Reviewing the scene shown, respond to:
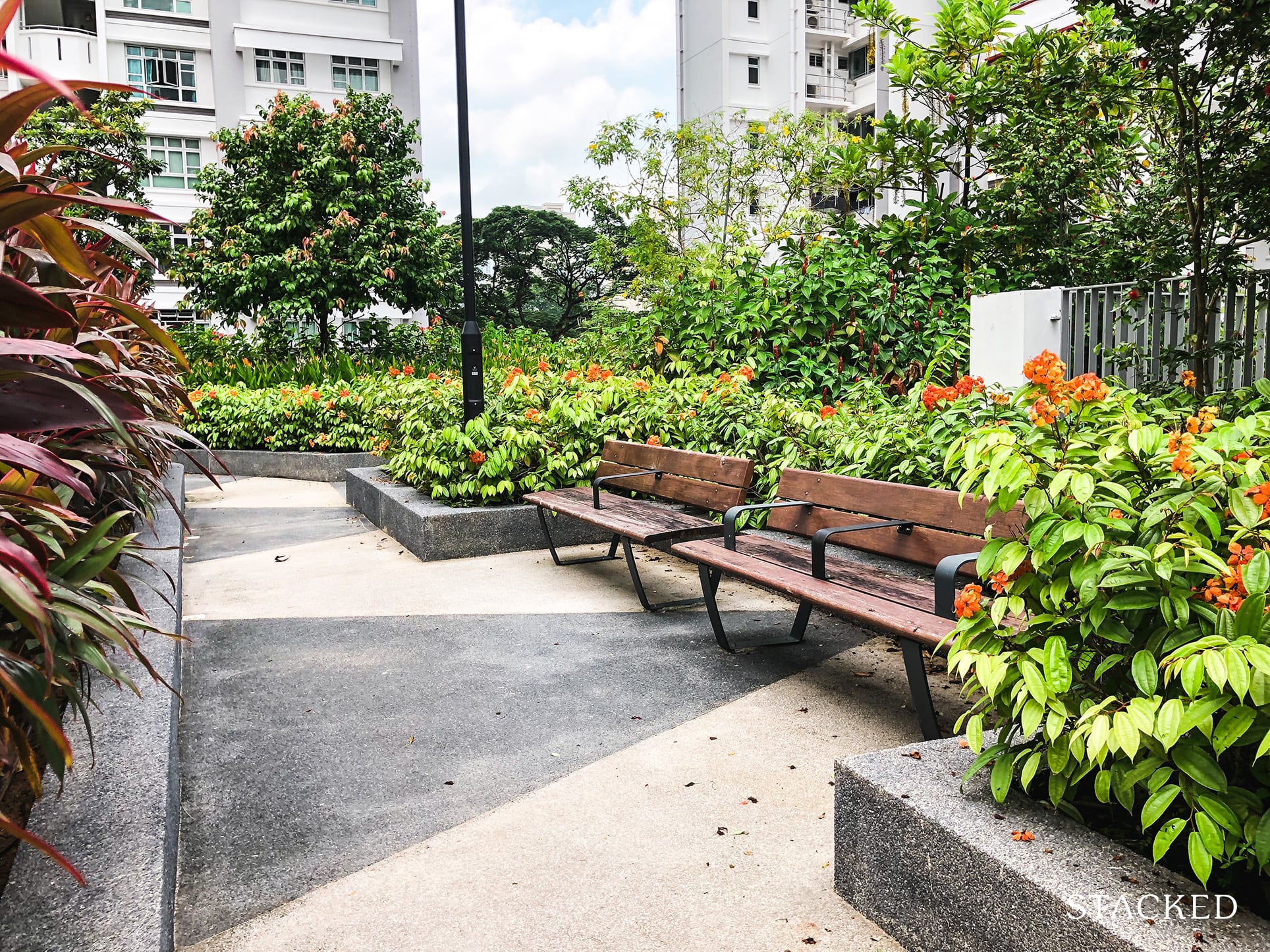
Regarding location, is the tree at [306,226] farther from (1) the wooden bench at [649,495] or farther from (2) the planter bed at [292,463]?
(1) the wooden bench at [649,495]

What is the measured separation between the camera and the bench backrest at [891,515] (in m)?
3.72

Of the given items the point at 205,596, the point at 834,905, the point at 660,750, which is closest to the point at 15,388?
the point at 834,905

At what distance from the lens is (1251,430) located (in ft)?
6.97

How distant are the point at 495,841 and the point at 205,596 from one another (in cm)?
377

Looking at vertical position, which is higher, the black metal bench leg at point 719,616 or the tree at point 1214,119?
the tree at point 1214,119

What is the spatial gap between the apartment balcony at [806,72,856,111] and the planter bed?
104 ft

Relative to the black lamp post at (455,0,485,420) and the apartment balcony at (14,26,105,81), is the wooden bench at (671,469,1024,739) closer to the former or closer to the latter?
the black lamp post at (455,0,485,420)

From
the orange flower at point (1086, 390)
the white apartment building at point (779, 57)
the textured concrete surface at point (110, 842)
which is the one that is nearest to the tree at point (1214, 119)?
the orange flower at point (1086, 390)

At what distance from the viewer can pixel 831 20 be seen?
38.2 meters

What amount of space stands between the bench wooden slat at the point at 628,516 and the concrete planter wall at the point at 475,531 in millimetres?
204

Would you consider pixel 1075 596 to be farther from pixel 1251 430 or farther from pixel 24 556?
pixel 24 556

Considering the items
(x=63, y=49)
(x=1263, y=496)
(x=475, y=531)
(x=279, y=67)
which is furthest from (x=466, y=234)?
(x=63, y=49)

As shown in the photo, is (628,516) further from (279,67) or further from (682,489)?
(279,67)

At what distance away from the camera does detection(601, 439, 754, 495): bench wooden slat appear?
5.22 m
